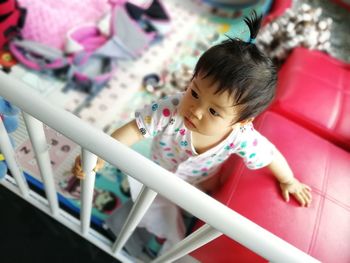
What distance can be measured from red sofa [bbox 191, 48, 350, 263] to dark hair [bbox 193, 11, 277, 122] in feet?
0.95

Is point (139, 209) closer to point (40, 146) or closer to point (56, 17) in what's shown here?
point (40, 146)

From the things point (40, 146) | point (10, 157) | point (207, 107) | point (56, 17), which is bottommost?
point (56, 17)

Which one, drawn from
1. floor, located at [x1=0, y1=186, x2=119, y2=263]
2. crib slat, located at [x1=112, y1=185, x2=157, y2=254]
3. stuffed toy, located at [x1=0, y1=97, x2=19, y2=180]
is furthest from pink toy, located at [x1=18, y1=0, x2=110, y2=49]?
crib slat, located at [x1=112, y1=185, x2=157, y2=254]

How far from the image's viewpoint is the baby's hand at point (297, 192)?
0.79m

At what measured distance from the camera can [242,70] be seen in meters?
0.54

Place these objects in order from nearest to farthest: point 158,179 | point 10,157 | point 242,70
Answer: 1. point 158,179
2. point 242,70
3. point 10,157

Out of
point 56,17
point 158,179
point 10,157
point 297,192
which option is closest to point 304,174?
point 297,192

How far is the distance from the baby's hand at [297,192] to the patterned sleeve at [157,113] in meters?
0.32

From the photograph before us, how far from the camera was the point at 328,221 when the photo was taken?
787mm

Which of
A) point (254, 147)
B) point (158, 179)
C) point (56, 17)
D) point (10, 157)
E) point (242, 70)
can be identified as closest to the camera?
point (158, 179)

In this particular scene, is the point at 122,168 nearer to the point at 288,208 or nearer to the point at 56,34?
the point at 288,208

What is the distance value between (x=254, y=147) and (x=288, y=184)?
14cm

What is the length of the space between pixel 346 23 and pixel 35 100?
1580mm

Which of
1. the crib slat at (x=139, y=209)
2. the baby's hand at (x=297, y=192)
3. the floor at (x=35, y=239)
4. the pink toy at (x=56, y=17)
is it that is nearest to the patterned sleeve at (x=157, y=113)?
the crib slat at (x=139, y=209)
